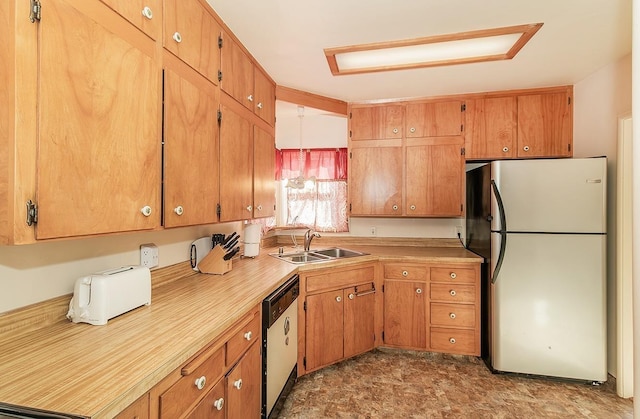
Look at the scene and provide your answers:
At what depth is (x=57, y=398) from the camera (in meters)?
0.71

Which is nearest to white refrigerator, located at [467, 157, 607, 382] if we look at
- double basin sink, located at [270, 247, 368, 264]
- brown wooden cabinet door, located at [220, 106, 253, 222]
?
double basin sink, located at [270, 247, 368, 264]

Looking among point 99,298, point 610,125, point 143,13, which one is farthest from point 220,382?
point 610,125

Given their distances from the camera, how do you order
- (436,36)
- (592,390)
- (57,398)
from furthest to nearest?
(592,390), (436,36), (57,398)

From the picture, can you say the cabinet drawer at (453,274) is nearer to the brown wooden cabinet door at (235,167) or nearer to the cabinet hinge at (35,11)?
the brown wooden cabinet door at (235,167)

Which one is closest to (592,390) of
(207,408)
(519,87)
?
(519,87)

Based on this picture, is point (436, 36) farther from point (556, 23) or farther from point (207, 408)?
point (207, 408)

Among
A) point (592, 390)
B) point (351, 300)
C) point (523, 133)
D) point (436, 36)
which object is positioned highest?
point (436, 36)

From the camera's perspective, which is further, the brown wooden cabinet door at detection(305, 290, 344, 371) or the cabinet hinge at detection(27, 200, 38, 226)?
the brown wooden cabinet door at detection(305, 290, 344, 371)

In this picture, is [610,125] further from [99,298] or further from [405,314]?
[99,298]

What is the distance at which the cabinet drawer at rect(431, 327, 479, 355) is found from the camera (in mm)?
2635

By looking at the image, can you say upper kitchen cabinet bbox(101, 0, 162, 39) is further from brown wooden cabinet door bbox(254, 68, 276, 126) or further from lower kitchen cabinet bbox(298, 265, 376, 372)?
lower kitchen cabinet bbox(298, 265, 376, 372)

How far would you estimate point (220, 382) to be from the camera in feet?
3.98

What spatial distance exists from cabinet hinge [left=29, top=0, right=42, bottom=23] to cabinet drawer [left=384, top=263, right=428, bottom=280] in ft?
8.49

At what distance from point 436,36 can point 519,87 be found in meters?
1.38
